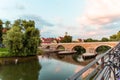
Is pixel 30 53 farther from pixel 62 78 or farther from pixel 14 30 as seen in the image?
pixel 62 78

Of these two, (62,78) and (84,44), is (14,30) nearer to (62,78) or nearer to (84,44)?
(62,78)

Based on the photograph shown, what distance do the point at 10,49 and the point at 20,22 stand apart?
7308 mm

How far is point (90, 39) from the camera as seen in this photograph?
241ft

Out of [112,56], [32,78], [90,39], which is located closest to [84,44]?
[90,39]

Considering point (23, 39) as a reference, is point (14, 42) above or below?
below

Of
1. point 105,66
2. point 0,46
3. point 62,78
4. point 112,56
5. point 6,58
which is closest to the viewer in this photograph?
point 105,66

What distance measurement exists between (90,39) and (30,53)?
37.5 m

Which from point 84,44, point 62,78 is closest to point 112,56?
point 62,78

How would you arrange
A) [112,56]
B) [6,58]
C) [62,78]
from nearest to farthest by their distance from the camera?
[112,56], [62,78], [6,58]

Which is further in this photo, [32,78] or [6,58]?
[6,58]

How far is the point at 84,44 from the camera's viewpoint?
55.6 m

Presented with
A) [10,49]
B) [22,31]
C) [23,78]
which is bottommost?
[23,78]

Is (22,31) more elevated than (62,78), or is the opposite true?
(22,31)

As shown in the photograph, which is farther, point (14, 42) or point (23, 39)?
point (23, 39)
